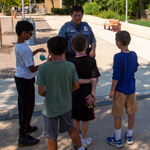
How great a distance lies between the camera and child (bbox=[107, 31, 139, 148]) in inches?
113

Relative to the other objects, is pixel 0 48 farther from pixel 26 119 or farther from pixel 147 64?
pixel 26 119

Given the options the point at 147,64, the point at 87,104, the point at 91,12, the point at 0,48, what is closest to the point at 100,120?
the point at 87,104

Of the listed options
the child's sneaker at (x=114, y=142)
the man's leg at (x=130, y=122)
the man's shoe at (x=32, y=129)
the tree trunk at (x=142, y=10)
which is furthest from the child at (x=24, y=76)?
the tree trunk at (x=142, y=10)

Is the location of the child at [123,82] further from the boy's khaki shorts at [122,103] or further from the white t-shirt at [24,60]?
the white t-shirt at [24,60]

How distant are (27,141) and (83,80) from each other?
4.00 ft

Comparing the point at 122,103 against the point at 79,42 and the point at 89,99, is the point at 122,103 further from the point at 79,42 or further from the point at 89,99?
the point at 79,42

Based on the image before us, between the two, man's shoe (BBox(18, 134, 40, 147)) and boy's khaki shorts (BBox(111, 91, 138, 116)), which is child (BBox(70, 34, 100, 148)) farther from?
man's shoe (BBox(18, 134, 40, 147))

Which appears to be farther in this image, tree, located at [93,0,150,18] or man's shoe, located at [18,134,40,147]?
tree, located at [93,0,150,18]

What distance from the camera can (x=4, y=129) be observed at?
11.9ft

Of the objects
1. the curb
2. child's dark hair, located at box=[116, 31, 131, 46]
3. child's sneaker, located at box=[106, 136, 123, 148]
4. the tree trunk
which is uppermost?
the tree trunk

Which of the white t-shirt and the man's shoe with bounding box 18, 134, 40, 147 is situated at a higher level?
the white t-shirt

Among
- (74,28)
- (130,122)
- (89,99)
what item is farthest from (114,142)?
(74,28)

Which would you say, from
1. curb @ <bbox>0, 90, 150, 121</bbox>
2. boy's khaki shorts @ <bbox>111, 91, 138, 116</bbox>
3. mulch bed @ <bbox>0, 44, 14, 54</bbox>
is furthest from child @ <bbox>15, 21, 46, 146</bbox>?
mulch bed @ <bbox>0, 44, 14, 54</bbox>

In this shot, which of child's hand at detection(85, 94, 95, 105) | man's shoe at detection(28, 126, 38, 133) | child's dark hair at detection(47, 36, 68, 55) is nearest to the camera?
child's dark hair at detection(47, 36, 68, 55)
